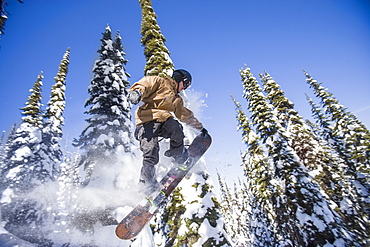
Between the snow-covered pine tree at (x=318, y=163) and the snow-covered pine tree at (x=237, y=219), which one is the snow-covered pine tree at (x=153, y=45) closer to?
the snow-covered pine tree at (x=318, y=163)

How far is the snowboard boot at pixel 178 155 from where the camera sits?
4919mm

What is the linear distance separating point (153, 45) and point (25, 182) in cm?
1666

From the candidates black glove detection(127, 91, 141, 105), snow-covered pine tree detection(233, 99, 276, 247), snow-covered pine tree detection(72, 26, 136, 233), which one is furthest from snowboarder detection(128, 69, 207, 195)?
snow-covered pine tree detection(233, 99, 276, 247)

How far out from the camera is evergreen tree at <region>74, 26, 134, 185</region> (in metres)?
Answer: 10.0

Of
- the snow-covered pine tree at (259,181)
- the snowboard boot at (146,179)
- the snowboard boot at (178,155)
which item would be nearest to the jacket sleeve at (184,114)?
the snowboard boot at (178,155)

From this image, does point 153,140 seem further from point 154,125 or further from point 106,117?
point 106,117

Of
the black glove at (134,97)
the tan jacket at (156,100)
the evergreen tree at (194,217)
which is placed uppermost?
the tan jacket at (156,100)

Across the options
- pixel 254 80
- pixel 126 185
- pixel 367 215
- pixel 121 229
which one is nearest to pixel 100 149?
pixel 126 185

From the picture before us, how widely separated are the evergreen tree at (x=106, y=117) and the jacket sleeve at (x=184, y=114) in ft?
18.2

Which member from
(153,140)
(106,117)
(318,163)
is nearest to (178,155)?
(153,140)

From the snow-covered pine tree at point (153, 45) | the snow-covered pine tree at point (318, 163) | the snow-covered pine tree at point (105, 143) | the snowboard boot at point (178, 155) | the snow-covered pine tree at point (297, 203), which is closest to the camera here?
the snowboard boot at point (178, 155)

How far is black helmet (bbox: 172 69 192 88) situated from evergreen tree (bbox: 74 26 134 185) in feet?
17.6

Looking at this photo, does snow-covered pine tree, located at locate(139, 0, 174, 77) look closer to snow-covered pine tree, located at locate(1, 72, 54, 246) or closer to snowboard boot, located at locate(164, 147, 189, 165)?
→ snowboard boot, located at locate(164, 147, 189, 165)

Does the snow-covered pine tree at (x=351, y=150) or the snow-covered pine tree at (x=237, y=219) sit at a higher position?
the snow-covered pine tree at (x=351, y=150)
